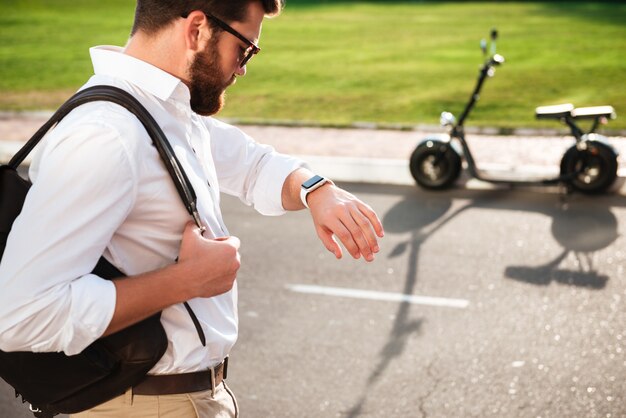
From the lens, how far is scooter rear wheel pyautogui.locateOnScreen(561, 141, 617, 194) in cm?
820

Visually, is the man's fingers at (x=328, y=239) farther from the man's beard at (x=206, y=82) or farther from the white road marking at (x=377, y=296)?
the white road marking at (x=377, y=296)

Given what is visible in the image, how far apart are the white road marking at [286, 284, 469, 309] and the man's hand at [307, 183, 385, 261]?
391 centimetres

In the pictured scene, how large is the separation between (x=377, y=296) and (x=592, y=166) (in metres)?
3.18

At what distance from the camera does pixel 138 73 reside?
2.14 metres

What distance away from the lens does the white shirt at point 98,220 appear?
6.06ft

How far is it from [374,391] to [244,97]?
34.2ft

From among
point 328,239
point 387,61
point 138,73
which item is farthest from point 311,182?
point 387,61

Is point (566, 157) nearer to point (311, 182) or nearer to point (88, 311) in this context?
point (311, 182)

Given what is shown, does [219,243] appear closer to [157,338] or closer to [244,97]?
[157,338]

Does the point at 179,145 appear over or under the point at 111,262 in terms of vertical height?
over

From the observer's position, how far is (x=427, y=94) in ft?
48.0

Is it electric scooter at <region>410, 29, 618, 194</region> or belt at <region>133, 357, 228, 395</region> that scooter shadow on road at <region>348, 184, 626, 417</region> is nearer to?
electric scooter at <region>410, 29, 618, 194</region>

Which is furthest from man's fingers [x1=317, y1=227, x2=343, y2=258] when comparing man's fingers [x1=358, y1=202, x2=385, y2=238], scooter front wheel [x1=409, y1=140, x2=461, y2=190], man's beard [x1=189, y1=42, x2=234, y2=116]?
scooter front wheel [x1=409, y1=140, x2=461, y2=190]

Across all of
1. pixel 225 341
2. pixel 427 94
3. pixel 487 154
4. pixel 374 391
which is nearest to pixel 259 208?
pixel 225 341
